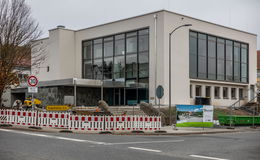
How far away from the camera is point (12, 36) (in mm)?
27938

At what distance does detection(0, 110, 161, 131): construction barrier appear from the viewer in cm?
2177

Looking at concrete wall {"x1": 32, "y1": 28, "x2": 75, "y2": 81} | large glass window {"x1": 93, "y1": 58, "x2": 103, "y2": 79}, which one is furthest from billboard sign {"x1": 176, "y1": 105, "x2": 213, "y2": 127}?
concrete wall {"x1": 32, "y1": 28, "x2": 75, "y2": 81}

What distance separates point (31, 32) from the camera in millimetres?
29078

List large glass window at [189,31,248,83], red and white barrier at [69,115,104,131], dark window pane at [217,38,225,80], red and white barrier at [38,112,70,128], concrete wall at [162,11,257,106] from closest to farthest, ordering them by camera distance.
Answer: red and white barrier at [69,115,104,131], red and white barrier at [38,112,70,128], concrete wall at [162,11,257,106], large glass window at [189,31,248,83], dark window pane at [217,38,225,80]

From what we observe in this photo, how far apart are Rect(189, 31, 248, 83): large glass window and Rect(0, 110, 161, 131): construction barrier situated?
24.4 metres

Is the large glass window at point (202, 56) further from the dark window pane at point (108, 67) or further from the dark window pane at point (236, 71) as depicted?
the dark window pane at point (108, 67)

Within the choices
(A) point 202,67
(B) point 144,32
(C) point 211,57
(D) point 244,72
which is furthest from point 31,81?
(D) point 244,72

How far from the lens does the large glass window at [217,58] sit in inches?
1838

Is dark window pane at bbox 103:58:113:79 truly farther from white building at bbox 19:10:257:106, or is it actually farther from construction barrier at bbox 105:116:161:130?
construction barrier at bbox 105:116:161:130

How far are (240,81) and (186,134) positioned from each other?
1345 inches

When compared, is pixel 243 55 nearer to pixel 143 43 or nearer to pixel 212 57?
pixel 212 57

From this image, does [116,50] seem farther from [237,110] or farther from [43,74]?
[237,110]

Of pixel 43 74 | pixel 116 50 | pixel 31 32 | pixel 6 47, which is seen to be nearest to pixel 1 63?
pixel 6 47

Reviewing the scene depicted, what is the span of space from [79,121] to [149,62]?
23.5m
